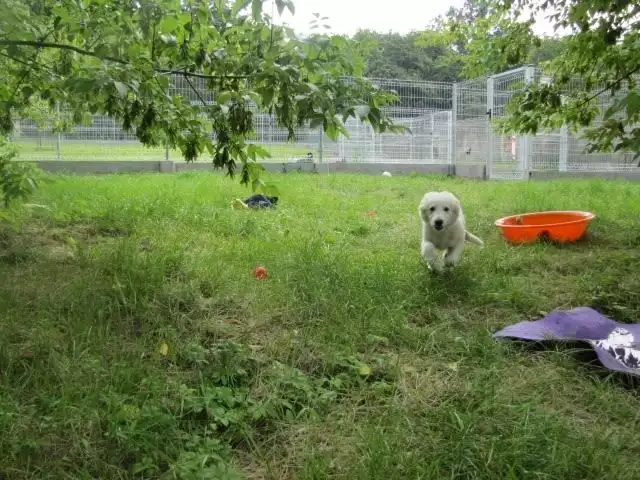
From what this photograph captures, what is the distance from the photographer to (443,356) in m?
2.62

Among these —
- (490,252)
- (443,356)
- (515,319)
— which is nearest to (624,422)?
(443,356)

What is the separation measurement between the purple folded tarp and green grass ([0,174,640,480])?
80 mm

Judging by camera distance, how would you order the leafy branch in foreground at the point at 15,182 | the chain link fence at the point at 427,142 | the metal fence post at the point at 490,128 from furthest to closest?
the metal fence post at the point at 490,128
the chain link fence at the point at 427,142
the leafy branch in foreground at the point at 15,182

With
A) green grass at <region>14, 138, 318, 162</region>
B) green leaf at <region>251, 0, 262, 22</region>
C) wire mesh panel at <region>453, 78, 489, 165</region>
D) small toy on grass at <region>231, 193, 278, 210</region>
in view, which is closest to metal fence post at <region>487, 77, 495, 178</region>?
wire mesh panel at <region>453, 78, 489, 165</region>

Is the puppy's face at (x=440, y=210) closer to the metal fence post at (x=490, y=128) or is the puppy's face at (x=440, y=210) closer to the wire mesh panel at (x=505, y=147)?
the wire mesh panel at (x=505, y=147)

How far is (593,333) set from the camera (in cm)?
272

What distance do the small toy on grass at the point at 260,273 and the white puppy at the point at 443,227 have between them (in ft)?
3.91

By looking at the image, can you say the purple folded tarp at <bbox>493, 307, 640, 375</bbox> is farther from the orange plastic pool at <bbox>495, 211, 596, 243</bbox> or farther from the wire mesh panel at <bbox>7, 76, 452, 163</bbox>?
the wire mesh panel at <bbox>7, 76, 452, 163</bbox>

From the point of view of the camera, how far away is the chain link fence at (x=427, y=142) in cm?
1238

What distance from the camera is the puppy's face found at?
160 inches

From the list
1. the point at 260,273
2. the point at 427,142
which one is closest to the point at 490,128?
the point at 427,142

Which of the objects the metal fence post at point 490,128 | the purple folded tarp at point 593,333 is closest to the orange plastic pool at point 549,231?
the purple folded tarp at point 593,333

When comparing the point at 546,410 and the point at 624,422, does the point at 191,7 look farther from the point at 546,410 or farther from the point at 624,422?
the point at 624,422

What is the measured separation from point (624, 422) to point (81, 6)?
3314mm
